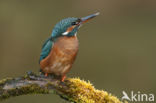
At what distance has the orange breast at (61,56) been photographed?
11.7 feet

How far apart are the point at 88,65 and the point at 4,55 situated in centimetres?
181

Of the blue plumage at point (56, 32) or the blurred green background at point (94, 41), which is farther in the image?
the blurred green background at point (94, 41)

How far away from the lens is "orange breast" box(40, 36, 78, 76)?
3.58 m

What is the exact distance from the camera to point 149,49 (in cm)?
956

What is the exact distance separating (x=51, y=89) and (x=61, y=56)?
365 millimetres

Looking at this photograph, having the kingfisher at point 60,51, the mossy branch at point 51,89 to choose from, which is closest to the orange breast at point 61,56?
the kingfisher at point 60,51

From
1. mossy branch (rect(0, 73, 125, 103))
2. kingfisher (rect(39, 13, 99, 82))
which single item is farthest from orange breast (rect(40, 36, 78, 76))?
mossy branch (rect(0, 73, 125, 103))

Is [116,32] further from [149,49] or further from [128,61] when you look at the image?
[128,61]

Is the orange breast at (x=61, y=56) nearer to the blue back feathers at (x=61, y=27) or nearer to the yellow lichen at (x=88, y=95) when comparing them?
the blue back feathers at (x=61, y=27)

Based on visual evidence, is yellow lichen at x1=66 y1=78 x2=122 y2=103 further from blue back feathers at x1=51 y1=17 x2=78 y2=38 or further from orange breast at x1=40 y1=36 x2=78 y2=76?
blue back feathers at x1=51 y1=17 x2=78 y2=38

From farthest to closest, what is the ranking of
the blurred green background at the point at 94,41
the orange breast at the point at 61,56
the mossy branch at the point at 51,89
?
the blurred green background at the point at 94,41, the orange breast at the point at 61,56, the mossy branch at the point at 51,89

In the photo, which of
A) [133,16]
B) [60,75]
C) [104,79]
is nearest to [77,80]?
[60,75]

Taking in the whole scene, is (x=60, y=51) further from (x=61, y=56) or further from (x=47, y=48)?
(x=47, y=48)

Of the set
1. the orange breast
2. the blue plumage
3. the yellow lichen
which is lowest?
the yellow lichen
